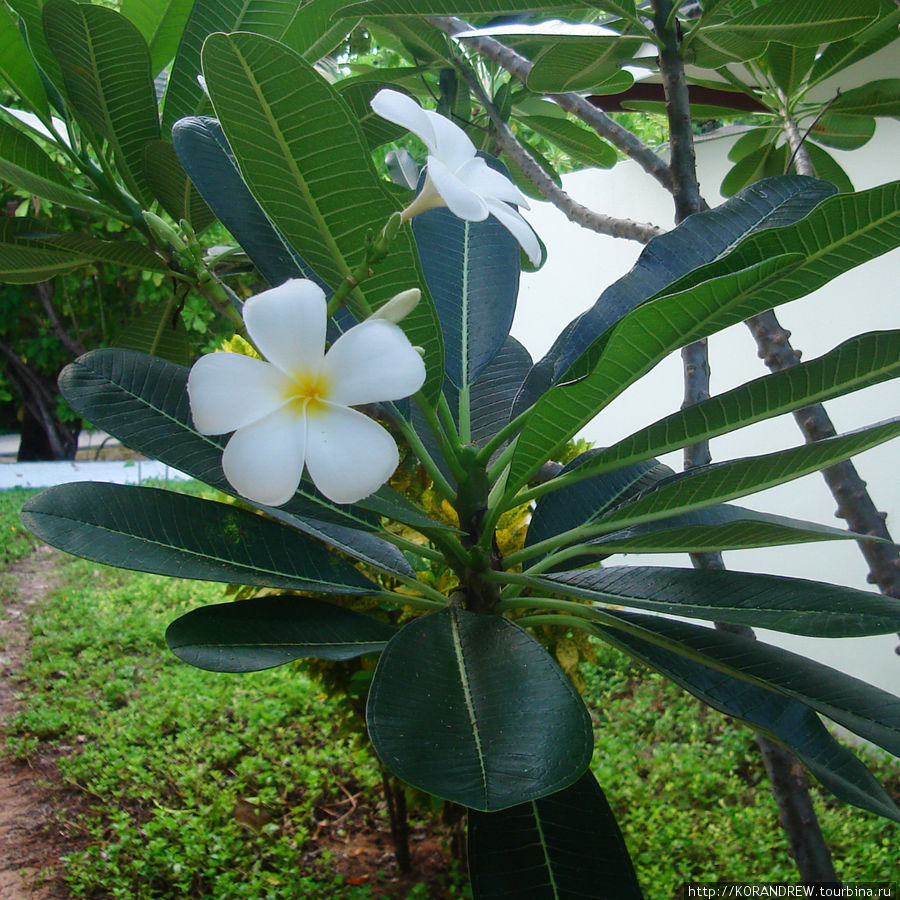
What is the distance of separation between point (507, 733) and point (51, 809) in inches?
68.8

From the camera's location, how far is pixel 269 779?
188 cm

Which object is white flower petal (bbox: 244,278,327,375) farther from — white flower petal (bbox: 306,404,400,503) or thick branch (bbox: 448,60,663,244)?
thick branch (bbox: 448,60,663,244)

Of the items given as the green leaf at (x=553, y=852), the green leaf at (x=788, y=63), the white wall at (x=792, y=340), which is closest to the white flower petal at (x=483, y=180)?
the green leaf at (x=553, y=852)

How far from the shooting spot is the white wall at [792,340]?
8.29ft

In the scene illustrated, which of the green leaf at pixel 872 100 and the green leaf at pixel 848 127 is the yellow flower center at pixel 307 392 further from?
the green leaf at pixel 848 127

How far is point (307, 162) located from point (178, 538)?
329mm

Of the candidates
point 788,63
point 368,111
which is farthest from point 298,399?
point 788,63

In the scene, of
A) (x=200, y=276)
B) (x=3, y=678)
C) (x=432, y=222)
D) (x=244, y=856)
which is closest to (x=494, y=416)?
(x=432, y=222)

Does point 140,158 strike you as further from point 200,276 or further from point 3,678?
point 3,678

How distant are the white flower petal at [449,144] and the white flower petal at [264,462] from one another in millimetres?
204

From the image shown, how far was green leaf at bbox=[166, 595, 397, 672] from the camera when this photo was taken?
0.58 m

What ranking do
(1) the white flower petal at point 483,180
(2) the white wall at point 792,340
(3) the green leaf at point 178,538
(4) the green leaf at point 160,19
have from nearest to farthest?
(1) the white flower petal at point 483,180 → (3) the green leaf at point 178,538 → (4) the green leaf at point 160,19 → (2) the white wall at point 792,340

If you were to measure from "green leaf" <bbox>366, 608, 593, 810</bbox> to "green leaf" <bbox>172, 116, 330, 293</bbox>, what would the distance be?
30cm

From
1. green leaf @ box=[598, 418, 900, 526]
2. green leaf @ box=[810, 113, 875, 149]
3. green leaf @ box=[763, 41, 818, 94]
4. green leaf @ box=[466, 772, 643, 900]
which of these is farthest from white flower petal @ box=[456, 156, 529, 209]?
green leaf @ box=[810, 113, 875, 149]
